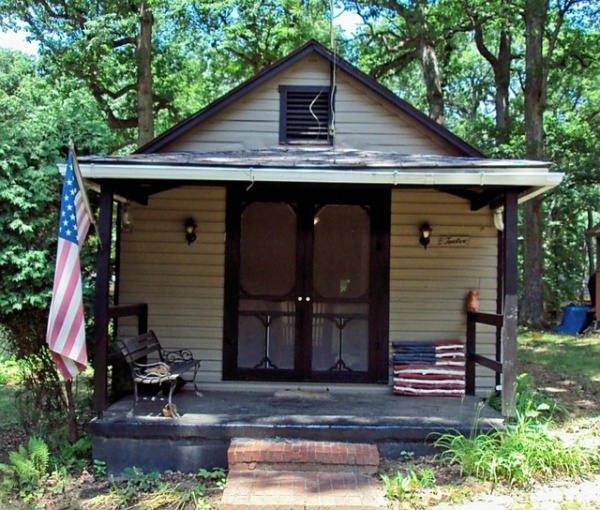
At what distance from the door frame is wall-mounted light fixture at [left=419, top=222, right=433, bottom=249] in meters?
0.39

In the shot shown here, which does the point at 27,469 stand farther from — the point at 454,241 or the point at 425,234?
the point at 454,241

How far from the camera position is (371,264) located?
257 inches

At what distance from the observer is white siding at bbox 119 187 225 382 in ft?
21.6

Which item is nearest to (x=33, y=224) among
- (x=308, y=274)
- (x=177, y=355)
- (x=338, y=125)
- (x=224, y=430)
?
(x=177, y=355)

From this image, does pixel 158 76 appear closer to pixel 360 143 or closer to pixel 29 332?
pixel 360 143

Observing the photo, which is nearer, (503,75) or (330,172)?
(330,172)

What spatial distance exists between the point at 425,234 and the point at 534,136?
896 centimetres

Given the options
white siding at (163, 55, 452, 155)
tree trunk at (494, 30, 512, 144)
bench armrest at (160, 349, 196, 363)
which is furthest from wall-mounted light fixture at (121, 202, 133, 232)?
tree trunk at (494, 30, 512, 144)

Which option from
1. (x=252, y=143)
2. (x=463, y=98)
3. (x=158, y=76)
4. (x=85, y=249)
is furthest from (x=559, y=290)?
(x=85, y=249)

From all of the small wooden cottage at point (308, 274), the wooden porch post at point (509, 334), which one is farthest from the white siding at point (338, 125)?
the wooden porch post at point (509, 334)

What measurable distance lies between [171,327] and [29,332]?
163cm

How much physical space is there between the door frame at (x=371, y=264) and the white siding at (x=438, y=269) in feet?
0.39

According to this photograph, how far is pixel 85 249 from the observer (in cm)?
559

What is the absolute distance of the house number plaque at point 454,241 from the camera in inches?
261
